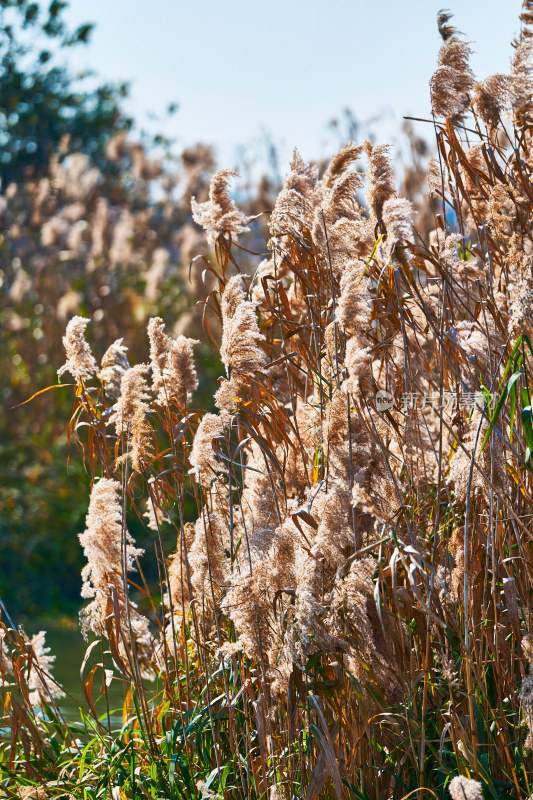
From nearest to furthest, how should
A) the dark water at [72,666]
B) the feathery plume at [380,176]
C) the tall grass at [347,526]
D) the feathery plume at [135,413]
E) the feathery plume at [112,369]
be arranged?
the tall grass at [347,526] → the feathery plume at [380,176] → the feathery plume at [135,413] → the feathery plume at [112,369] → the dark water at [72,666]

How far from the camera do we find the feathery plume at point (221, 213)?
2.86m

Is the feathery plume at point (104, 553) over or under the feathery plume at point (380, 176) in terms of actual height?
under

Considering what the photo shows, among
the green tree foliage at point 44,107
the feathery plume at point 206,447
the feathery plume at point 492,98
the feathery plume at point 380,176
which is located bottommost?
the feathery plume at point 206,447

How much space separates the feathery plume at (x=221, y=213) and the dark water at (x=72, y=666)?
2464mm

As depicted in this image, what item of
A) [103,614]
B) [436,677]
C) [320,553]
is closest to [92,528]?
[103,614]

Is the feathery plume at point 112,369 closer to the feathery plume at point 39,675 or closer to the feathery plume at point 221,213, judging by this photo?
the feathery plume at point 221,213

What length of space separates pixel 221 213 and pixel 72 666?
14.1 ft

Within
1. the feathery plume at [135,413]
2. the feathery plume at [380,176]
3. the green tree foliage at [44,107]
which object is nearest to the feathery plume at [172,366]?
the feathery plume at [135,413]

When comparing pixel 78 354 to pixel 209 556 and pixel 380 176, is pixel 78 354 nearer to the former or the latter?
pixel 209 556

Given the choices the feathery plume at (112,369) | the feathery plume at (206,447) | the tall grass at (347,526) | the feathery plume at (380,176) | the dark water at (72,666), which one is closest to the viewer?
the tall grass at (347,526)

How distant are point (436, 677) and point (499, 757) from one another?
9.7 inches

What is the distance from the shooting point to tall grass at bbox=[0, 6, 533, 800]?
2.20 meters

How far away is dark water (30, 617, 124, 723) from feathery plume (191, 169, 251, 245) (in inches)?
97.0

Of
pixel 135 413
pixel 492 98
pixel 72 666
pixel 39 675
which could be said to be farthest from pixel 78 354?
pixel 72 666
